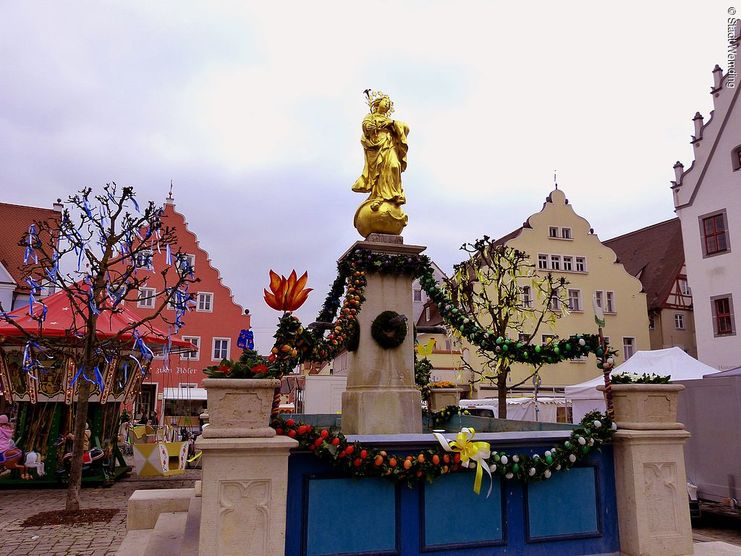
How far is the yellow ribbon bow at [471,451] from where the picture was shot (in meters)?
5.09

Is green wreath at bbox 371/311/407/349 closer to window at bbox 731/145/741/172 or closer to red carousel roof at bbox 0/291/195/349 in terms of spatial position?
red carousel roof at bbox 0/291/195/349

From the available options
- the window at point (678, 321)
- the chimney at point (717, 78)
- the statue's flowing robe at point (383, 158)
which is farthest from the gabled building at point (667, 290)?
the statue's flowing robe at point (383, 158)

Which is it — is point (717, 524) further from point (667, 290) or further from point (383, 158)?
point (667, 290)

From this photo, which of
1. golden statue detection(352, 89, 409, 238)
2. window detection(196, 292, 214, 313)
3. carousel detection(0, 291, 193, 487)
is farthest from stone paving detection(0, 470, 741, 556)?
window detection(196, 292, 214, 313)

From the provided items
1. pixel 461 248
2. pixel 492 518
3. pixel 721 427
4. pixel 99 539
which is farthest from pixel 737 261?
pixel 99 539

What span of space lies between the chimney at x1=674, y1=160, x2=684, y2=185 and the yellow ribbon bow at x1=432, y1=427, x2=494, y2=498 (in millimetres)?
24261

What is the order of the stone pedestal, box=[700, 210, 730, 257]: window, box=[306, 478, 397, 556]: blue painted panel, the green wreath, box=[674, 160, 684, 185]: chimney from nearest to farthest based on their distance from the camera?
the stone pedestal < box=[306, 478, 397, 556]: blue painted panel < the green wreath < box=[700, 210, 730, 257]: window < box=[674, 160, 684, 185]: chimney

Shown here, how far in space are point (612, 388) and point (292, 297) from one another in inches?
130

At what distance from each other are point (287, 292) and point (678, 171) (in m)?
25.0

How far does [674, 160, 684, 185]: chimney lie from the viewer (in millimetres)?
25188

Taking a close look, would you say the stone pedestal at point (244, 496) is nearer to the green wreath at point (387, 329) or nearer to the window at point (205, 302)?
the green wreath at point (387, 329)

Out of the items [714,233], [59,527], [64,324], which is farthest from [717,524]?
[714,233]

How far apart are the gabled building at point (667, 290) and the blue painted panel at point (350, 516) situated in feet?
101

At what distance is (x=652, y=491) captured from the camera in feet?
18.0
